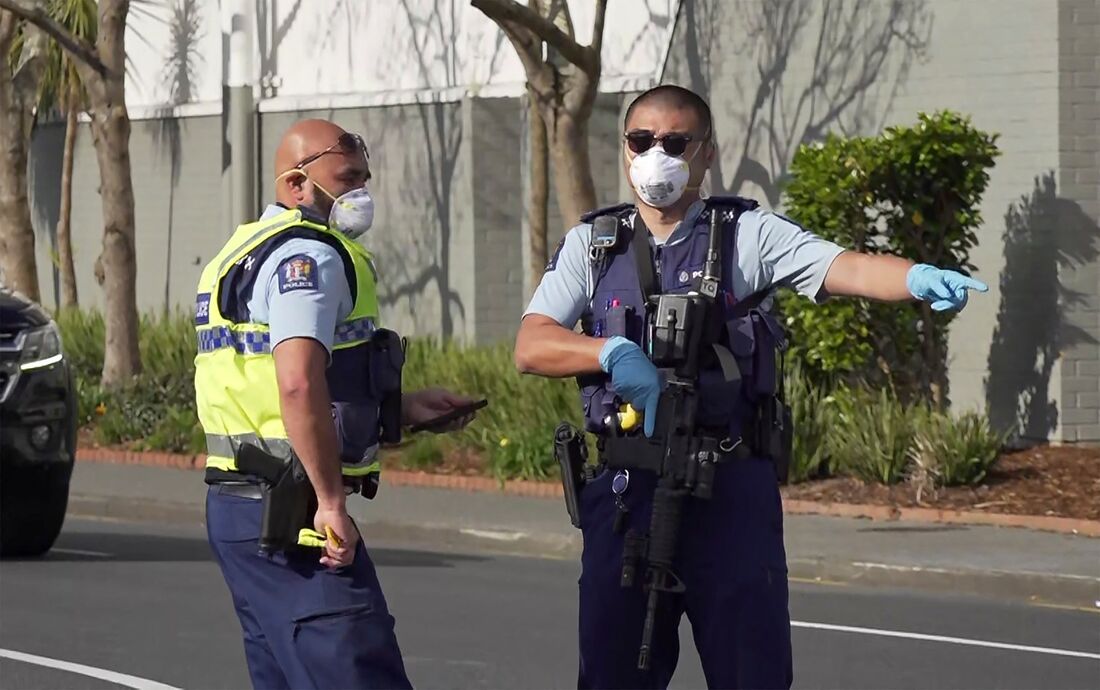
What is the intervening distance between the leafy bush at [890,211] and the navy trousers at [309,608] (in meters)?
9.26

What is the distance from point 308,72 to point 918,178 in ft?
31.1

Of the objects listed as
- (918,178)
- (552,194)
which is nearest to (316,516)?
(918,178)

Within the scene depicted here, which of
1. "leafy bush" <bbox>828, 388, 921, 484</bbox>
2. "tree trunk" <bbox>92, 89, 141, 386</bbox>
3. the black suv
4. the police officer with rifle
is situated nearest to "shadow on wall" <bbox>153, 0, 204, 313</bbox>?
"tree trunk" <bbox>92, 89, 141, 386</bbox>

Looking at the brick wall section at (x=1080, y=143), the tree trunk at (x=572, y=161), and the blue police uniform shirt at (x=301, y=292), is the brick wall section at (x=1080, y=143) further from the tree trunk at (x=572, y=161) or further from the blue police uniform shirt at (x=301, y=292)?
the blue police uniform shirt at (x=301, y=292)

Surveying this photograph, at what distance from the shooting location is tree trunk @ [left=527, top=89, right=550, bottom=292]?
18.5 meters

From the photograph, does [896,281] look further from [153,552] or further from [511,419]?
[511,419]

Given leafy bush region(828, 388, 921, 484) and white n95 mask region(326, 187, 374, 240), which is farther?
leafy bush region(828, 388, 921, 484)

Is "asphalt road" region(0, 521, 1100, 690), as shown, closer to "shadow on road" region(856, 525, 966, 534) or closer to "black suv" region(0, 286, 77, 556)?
"black suv" region(0, 286, 77, 556)

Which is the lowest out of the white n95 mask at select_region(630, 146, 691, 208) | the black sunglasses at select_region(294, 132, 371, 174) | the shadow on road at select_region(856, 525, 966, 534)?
the shadow on road at select_region(856, 525, 966, 534)

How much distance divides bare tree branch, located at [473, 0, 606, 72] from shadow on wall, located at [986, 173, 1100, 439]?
3282 mm

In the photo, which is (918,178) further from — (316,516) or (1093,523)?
(316,516)

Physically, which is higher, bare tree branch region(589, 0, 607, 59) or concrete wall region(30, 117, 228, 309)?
bare tree branch region(589, 0, 607, 59)

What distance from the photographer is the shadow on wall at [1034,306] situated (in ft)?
48.5

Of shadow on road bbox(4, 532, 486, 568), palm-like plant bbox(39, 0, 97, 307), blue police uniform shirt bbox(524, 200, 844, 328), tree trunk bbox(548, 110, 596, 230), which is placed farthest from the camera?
palm-like plant bbox(39, 0, 97, 307)
